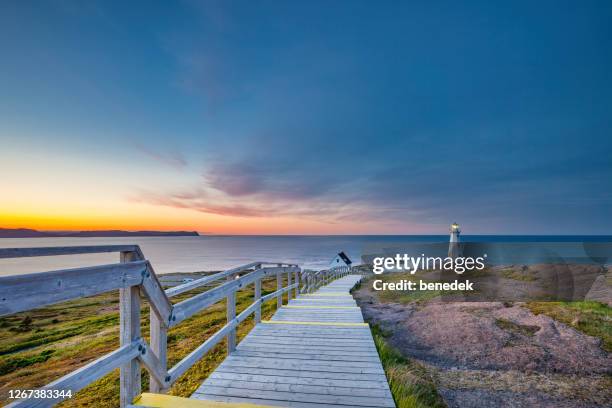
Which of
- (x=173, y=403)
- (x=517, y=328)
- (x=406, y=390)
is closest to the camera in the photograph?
(x=173, y=403)

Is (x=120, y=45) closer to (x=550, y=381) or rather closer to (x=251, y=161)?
(x=550, y=381)

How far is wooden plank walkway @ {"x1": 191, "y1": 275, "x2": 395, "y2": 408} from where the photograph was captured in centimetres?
301

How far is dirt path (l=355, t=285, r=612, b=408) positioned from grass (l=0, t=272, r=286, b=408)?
470 centimetres

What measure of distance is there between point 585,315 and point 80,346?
19.3m

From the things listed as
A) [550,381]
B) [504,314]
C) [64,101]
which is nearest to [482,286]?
[504,314]

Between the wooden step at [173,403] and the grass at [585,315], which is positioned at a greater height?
the wooden step at [173,403]

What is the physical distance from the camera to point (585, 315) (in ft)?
26.3

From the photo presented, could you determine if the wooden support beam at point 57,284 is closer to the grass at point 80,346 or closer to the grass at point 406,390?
the grass at point 80,346

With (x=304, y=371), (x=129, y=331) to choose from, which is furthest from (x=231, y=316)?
(x=129, y=331)

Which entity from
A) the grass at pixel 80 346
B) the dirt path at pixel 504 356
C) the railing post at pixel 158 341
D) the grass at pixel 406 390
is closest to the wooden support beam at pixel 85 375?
the railing post at pixel 158 341

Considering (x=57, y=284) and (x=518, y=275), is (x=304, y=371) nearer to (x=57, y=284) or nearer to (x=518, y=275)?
(x=57, y=284)

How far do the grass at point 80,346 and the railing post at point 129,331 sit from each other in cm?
206

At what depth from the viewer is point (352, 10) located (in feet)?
47.2

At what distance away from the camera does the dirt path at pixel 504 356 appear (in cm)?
499
